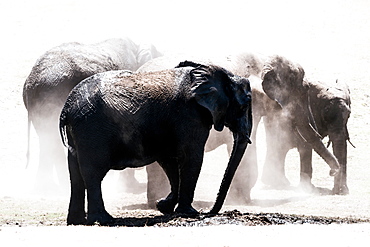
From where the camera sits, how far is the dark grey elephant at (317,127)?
52.1 feet

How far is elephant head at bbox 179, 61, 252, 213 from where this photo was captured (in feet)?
33.1

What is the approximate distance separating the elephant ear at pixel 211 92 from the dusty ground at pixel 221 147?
1.12 meters

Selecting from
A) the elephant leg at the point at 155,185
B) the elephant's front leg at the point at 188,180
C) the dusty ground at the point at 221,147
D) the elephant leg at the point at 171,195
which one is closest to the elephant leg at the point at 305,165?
the dusty ground at the point at 221,147

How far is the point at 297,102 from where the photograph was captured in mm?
15617

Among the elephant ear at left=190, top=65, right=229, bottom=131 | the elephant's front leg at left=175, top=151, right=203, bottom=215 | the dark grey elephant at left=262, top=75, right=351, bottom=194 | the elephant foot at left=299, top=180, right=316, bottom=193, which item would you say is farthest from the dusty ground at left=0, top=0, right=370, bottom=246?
the elephant ear at left=190, top=65, right=229, bottom=131

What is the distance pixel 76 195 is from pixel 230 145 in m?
4.08

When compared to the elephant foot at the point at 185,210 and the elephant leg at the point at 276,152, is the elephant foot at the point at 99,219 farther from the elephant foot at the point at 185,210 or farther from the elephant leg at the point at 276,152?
the elephant leg at the point at 276,152

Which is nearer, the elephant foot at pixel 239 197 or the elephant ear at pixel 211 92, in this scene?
the elephant ear at pixel 211 92

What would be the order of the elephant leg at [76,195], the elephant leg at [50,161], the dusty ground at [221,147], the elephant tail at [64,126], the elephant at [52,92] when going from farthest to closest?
the elephant leg at [50,161]
the elephant at [52,92]
the elephant leg at [76,195]
the elephant tail at [64,126]
the dusty ground at [221,147]

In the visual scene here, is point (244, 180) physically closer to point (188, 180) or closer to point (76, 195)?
point (188, 180)

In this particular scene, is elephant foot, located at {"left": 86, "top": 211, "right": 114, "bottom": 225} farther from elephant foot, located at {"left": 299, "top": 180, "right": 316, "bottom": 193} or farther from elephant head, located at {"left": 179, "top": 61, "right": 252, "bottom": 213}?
elephant foot, located at {"left": 299, "top": 180, "right": 316, "bottom": 193}

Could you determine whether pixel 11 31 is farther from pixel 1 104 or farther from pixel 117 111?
pixel 117 111

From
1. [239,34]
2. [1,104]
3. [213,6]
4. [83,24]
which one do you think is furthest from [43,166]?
[213,6]

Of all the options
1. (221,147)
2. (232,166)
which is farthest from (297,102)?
(232,166)
